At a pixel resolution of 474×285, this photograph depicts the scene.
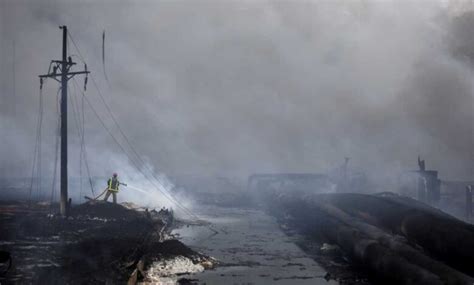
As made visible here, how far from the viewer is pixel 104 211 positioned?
26.5m

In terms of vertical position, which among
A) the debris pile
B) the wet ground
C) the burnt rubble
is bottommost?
the wet ground

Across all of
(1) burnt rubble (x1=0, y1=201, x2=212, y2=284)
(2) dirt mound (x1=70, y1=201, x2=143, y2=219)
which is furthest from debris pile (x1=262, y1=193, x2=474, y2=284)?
(2) dirt mound (x1=70, y1=201, x2=143, y2=219)

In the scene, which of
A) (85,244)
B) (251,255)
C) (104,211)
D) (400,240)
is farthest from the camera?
(104,211)

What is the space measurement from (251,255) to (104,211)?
10.9m

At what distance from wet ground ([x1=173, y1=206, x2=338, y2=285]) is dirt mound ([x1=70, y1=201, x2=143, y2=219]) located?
3.13m

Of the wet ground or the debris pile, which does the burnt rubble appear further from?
the debris pile

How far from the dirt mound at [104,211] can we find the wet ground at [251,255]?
313 cm

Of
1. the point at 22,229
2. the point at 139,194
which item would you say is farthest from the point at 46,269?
the point at 139,194

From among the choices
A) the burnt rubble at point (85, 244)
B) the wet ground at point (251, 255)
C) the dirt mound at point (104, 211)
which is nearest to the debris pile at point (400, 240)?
the wet ground at point (251, 255)

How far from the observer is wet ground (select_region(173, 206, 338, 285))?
15.4 metres

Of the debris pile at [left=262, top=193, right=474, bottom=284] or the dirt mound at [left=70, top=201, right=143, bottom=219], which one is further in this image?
the dirt mound at [left=70, top=201, right=143, bottom=219]

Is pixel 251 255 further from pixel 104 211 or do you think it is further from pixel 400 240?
pixel 104 211

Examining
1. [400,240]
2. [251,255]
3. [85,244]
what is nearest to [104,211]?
[85,244]

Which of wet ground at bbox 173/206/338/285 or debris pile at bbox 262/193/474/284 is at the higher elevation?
debris pile at bbox 262/193/474/284
